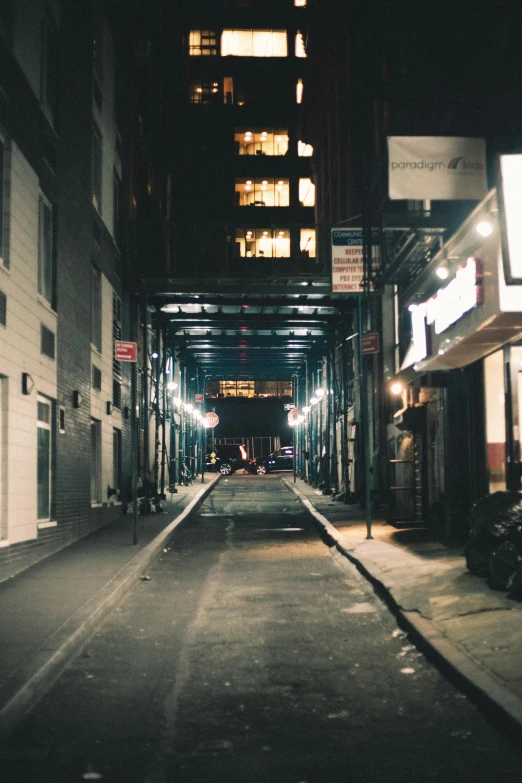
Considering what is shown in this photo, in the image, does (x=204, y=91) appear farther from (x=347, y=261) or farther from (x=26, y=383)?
(x=26, y=383)

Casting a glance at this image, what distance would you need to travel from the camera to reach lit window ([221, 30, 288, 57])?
218 feet

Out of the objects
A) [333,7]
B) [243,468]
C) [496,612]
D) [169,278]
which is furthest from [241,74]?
[496,612]

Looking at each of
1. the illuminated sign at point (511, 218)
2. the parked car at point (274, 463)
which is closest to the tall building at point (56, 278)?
the illuminated sign at point (511, 218)

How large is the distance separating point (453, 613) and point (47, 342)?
28.8 feet

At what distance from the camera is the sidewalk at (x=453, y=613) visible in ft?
19.2

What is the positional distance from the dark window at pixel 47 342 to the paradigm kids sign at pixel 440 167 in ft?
20.2

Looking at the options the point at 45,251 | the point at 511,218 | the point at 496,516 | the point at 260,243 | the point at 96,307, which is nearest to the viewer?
the point at 496,516

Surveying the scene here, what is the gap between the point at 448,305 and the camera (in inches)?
512

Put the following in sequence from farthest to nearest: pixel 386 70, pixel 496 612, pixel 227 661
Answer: pixel 386 70 → pixel 496 612 → pixel 227 661

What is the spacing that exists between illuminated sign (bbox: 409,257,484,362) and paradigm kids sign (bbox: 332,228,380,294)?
120cm

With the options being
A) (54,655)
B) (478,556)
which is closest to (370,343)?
(478,556)

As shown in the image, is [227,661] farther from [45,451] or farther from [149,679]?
[45,451]

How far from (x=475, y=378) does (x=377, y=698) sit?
8796 mm

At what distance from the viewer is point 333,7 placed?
3195 centimetres
